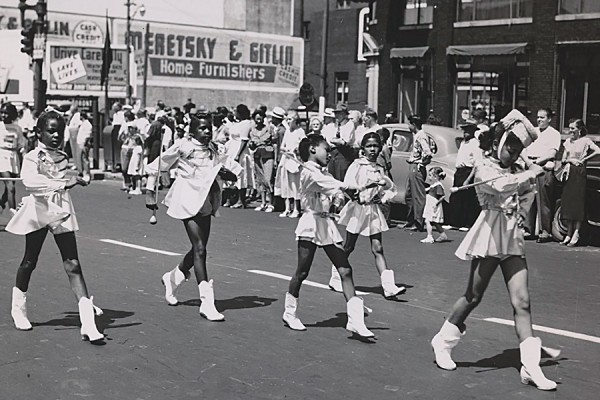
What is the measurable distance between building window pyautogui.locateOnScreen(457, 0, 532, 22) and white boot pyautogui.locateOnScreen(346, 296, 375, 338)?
1949cm

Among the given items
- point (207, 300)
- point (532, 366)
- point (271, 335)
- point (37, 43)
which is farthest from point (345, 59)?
point (532, 366)

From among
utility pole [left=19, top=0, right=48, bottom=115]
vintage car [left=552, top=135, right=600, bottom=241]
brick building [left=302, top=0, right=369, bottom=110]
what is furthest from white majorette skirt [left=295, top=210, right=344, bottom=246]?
brick building [left=302, top=0, right=369, bottom=110]

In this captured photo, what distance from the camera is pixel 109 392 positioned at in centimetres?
591

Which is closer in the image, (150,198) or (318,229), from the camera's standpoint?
(318,229)

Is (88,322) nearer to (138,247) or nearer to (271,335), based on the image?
(271,335)

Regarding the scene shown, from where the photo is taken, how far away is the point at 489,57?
2617 centimetres

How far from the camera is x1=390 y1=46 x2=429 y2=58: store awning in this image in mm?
28578

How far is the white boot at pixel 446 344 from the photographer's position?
663cm

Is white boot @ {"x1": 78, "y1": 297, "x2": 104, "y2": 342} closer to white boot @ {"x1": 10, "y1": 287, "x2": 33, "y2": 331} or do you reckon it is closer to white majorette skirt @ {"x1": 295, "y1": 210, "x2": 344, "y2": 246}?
white boot @ {"x1": 10, "y1": 287, "x2": 33, "y2": 331}

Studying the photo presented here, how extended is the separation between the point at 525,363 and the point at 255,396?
1.84 metres

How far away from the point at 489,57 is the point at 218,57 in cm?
3048

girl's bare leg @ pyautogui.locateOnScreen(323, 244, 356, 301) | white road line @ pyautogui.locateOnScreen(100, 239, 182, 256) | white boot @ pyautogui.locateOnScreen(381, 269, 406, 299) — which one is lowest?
white road line @ pyautogui.locateOnScreen(100, 239, 182, 256)

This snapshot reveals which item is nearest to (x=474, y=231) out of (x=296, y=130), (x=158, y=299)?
(x=158, y=299)

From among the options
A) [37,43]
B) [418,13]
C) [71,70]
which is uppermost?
[418,13]
